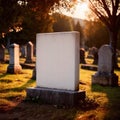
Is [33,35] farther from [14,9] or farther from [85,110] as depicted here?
[85,110]

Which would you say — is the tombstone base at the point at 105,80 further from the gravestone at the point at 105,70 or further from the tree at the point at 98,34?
the tree at the point at 98,34

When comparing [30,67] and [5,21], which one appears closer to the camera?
[5,21]

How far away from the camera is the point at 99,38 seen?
62.5 m

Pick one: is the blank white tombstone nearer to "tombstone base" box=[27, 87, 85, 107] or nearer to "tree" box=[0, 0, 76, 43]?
"tombstone base" box=[27, 87, 85, 107]

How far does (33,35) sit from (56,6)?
3008cm

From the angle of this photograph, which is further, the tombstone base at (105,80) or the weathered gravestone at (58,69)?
the tombstone base at (105,80)

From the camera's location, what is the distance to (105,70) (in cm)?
1572

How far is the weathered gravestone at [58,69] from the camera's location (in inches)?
381

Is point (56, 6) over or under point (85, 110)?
over


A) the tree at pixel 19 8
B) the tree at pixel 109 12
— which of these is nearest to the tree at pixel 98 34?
the tree at pixel 109 12

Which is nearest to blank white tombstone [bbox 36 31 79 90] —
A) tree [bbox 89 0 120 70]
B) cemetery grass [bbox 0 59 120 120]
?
cemetery grass [bbox 0 59 120 120]

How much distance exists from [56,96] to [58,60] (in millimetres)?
1028

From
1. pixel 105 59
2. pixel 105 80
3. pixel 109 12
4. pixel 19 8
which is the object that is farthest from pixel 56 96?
pixel 109 12

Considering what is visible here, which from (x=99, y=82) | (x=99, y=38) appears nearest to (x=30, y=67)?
(x=99, y=82)
